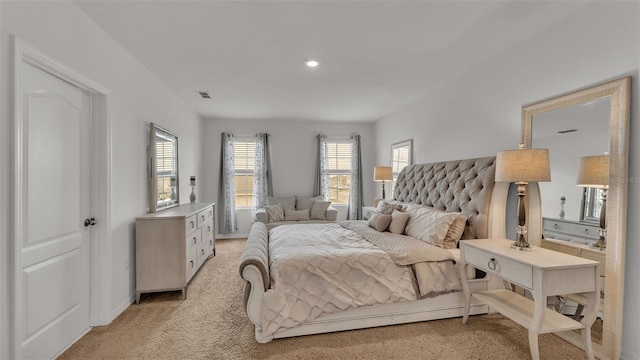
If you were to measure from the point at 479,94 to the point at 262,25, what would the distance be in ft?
7.88

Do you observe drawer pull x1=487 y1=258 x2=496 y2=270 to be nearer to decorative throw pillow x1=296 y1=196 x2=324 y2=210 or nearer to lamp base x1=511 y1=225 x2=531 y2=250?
lamp base x1=511 y1=225 x2=531 y2=250

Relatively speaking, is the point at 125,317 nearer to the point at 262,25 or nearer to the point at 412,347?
the point at 412,347

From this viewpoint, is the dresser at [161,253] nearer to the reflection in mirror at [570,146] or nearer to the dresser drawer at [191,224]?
the dresser drawer at [191,224]

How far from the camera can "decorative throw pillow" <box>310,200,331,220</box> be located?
5.60 m

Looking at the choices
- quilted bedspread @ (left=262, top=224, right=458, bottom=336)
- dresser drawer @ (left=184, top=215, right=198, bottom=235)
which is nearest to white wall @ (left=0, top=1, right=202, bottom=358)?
dresser drawer @ (left=184, top=215, right=198, bottom=235)

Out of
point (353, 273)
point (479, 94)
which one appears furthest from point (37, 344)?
point (479, 94)

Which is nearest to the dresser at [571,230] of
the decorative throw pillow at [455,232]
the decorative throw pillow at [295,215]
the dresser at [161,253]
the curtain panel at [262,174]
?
the decorative throw pillow at [455,232]

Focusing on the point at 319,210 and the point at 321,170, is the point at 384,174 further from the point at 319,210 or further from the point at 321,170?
the point at 321,170

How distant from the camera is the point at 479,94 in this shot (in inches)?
124

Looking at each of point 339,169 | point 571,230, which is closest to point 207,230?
point 339,169

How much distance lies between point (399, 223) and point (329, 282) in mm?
1339

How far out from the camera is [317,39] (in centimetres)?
258

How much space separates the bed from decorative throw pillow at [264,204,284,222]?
7.70 feet

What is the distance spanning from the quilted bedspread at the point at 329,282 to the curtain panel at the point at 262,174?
356 cm
